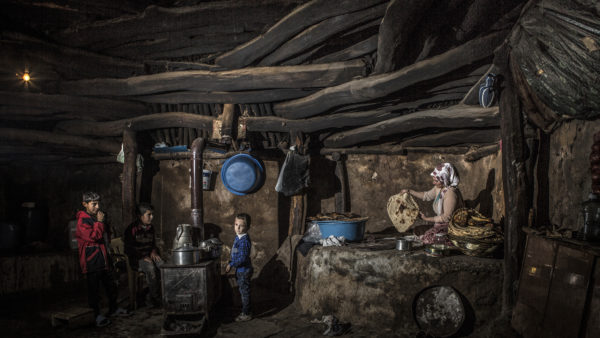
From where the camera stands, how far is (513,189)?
4.12 metres

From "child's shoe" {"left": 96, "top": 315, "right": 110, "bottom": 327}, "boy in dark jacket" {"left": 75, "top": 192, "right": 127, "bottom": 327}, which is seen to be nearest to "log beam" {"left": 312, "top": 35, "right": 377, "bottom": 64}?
"boy in dark jacket" {"left": 75, "top": 192, "right": 127, "bottom": 327}

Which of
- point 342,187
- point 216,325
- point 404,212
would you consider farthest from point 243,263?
point 342,187

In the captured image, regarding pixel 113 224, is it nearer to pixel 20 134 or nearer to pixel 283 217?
pixel 20 134

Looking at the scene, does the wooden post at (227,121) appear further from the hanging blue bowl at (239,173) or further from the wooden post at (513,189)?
the wooden post at (513,189)

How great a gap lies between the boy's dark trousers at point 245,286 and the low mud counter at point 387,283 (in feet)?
3.07

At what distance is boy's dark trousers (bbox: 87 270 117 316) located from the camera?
5.20 metres

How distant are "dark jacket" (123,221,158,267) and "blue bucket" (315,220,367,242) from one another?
297cm

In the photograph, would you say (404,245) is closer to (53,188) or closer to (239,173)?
(239,173)

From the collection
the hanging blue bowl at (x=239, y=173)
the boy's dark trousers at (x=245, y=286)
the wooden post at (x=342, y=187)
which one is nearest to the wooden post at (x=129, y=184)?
the hanging blue bowl at (x=239, y=173)

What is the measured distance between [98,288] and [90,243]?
0.70m

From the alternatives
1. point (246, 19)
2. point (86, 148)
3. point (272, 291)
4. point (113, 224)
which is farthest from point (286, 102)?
point (113, 224)

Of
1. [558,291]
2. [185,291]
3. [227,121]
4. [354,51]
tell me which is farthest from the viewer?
[227,121]

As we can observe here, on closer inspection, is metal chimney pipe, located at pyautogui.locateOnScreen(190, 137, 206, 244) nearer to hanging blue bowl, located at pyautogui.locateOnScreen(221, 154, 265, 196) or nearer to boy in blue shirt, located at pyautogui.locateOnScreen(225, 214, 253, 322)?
hanging blue bowl, located at pyautogui.locateOnScreen(221, 154, 265, 196)

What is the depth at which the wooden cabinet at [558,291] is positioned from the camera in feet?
9.19
